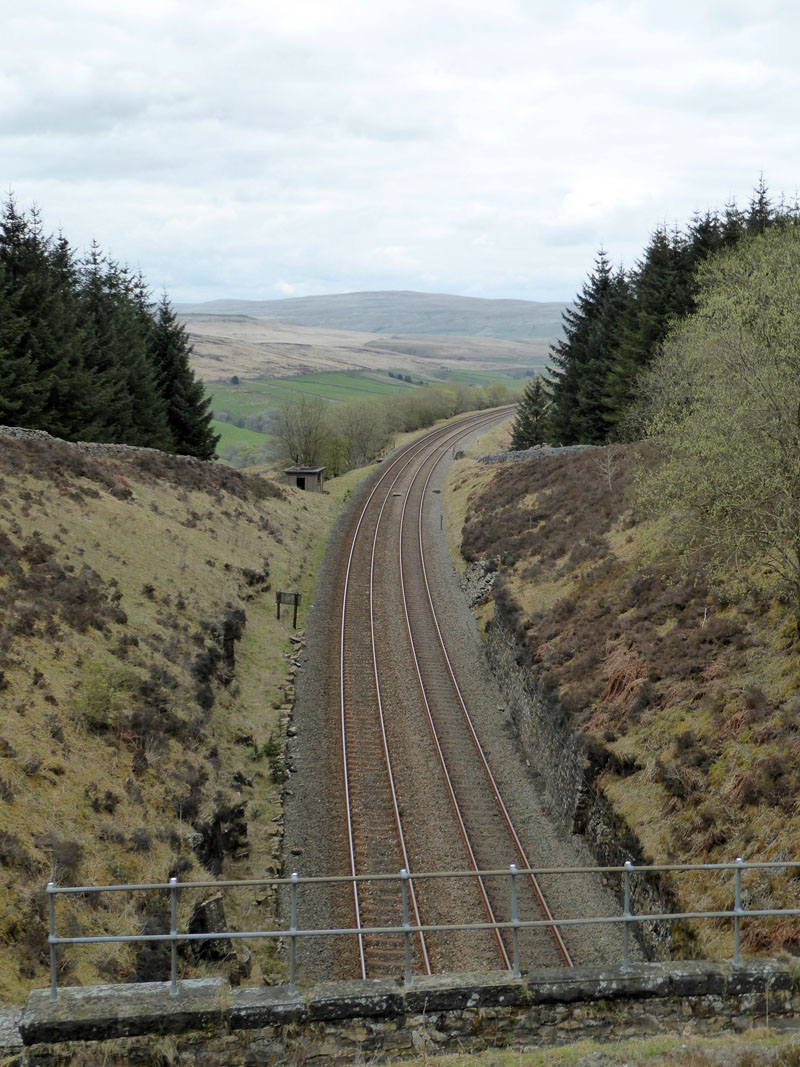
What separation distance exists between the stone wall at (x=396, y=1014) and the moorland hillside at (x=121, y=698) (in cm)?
351

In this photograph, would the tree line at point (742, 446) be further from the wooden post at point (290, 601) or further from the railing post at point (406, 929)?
the wooden post at point (290, 601)

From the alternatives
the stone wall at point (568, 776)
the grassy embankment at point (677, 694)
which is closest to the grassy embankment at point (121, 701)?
the stone wall at point (568, 776)

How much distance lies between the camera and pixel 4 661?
1934 cm

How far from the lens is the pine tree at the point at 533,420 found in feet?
222

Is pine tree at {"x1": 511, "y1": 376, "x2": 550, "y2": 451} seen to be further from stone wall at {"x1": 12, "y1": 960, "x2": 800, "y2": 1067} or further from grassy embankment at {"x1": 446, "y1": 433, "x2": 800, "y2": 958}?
stone wall at {"x1": 12, "y1": 960, "x2": 800, "y2": 1067}

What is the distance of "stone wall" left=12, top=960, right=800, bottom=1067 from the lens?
893cm

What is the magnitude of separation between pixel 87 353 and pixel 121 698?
30.2 m

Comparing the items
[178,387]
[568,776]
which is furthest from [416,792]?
[178,387]

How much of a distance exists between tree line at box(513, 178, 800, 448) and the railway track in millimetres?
18030

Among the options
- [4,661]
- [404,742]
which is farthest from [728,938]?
[4,661]

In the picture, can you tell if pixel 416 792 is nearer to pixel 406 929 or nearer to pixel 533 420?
pixel 406 929

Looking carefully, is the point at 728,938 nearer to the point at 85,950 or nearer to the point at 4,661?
the point at 85,950

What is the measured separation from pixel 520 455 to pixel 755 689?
4185 cm

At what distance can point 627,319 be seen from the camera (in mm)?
49969
